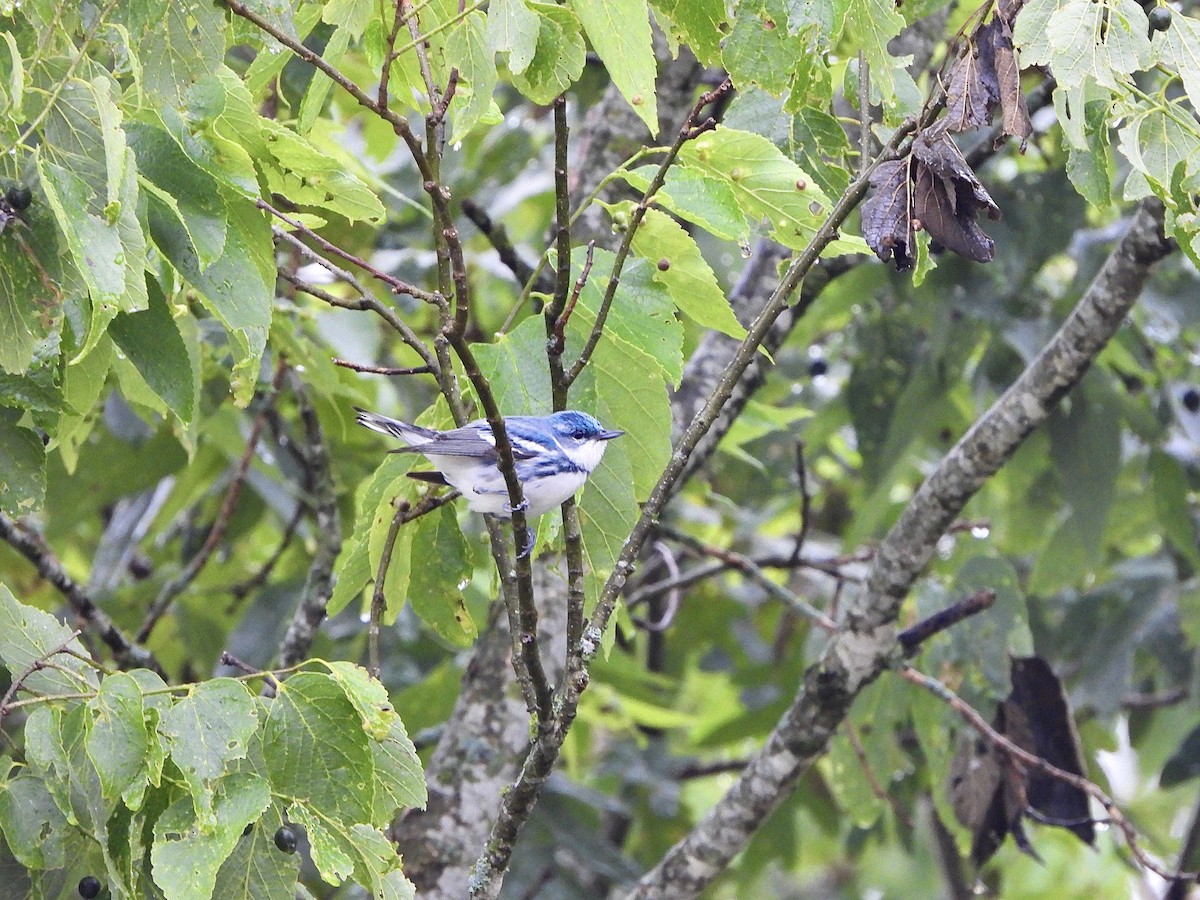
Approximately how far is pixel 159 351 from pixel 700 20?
1068 mm

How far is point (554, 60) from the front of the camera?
6.75 feet

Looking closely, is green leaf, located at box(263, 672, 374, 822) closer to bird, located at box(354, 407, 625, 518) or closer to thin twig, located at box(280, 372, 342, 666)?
bird, located at box(354, 407, 625, 518)

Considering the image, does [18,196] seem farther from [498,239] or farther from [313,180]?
[498,239]

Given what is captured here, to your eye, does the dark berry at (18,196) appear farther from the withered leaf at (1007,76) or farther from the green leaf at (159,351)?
the withered leaf at (1007,76)

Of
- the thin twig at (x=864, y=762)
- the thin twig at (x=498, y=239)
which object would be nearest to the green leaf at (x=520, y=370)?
the thin twig at (x=498, y=239)

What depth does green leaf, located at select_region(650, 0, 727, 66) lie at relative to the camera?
223 centimetres

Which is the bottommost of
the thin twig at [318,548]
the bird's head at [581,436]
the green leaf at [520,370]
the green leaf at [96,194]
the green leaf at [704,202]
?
the thin twig at [318,548]

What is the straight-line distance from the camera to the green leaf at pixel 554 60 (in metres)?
2.04

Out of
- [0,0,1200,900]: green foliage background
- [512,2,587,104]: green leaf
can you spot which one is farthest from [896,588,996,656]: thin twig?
[512,2,587,104]: green leaf

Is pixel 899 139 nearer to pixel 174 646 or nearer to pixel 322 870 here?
pixel 322 870

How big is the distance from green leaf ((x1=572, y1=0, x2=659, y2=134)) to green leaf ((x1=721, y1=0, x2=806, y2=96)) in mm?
149

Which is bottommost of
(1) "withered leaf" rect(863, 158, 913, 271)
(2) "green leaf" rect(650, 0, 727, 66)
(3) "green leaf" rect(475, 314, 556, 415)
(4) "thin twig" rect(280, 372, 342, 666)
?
(4) "thin twig" rect(280, 372, 342, 666)

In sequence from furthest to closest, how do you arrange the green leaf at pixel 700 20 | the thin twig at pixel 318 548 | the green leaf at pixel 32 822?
1. the thin twig at pixel 318 548
2. the green leaf at pixel 700 20
3. the green leaf at pixel 32 822

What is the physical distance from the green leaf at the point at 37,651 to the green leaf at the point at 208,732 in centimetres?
20
